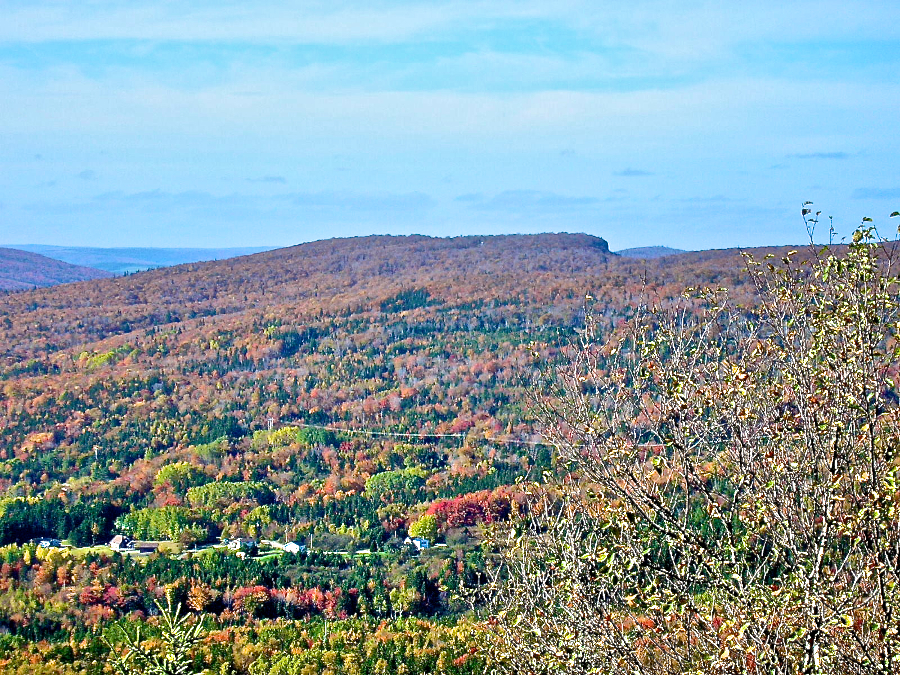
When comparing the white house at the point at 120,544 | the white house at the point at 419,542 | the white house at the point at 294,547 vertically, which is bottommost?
the white house at the point at 120,544

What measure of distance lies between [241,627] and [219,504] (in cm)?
2572

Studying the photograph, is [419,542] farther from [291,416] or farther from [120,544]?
[291,416]

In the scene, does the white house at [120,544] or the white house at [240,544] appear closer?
the white house at [240,544]

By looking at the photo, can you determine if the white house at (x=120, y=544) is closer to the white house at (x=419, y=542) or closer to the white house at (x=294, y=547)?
the white house at (x=294, y=547)

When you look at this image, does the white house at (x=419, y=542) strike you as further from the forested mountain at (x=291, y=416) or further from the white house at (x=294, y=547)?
the white house at (x=294, y=547)

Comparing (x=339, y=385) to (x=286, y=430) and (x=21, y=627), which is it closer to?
(x=286, y=430)

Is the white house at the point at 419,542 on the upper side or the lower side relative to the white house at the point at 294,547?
upper

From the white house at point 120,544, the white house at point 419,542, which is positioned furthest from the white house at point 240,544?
the white house at point 419,542

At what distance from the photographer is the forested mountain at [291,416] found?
47.0 metres

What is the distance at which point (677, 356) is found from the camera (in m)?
10.7

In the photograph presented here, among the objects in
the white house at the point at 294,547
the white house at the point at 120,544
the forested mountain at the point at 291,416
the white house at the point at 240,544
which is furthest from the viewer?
the white house at the point at 120,544

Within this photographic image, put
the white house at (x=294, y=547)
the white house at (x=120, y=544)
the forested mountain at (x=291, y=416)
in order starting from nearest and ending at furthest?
the forested mountain at (x=291, y=416)
the white house at (x=294, y=547)
the white house at (x=120, y=544)

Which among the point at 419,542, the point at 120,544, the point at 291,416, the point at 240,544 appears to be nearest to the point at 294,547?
the point at 240,544

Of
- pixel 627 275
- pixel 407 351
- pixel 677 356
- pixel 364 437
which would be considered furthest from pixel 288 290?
pixel 677 356
